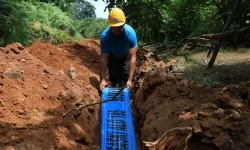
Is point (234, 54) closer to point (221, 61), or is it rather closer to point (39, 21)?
point (221, 61)

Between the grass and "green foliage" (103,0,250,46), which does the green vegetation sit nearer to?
"green foliage" (103,0,250,46)

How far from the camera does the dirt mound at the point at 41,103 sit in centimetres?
348

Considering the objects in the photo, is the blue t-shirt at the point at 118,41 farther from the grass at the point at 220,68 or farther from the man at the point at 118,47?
the grass at the point at 220,68

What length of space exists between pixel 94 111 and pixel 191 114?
7.02ft

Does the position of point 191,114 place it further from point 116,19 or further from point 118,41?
point 118,41

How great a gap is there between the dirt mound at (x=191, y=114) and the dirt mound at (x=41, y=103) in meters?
0.93

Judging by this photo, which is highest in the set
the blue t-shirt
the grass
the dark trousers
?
the blue t-shirt

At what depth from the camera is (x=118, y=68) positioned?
6078mm

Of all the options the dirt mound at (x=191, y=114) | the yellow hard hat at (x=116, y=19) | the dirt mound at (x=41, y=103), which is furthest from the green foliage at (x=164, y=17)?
the dirt mound at (x=191, y=114)

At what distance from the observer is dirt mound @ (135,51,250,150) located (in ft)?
9.02

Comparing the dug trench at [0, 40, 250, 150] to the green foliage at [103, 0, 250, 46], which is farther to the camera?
the green foliage at [103, 0, 250, 46]

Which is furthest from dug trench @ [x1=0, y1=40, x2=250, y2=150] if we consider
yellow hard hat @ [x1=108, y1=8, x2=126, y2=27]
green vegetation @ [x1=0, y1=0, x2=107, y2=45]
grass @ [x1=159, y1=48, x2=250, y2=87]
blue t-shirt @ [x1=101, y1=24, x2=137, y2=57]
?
green vegetation @ [x1=0, y1=0, x2=107, y2=45]

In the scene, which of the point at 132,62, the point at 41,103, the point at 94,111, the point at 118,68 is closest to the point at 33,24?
the point at 118,68

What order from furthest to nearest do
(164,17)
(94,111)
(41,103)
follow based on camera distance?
(164,17) < (94,111) < (41,103)
